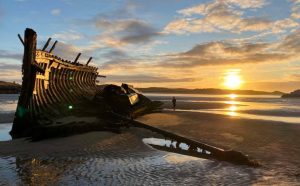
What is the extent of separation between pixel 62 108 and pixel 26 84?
3.98 m

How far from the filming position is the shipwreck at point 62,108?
1490 centimetres

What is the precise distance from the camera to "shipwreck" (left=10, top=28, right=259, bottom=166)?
48.9ft

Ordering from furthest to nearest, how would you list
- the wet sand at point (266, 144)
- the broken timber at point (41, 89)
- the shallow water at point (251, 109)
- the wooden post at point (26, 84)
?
the shallow water at point (251, 109), the broken timber at point (41, 89), the wooden post at point (26, 84), the wet sand at point (266, 144)

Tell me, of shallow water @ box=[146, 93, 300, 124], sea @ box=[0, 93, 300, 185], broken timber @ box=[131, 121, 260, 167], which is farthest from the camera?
shallow water @ box=[146, 93, 300, 124]

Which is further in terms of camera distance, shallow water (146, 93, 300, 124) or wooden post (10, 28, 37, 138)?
shallow water (146, 93, 300, 124)

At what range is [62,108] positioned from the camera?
20.8m

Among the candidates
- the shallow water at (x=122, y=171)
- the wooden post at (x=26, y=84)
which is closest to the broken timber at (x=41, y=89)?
the wooden post at (x=26, y=84)

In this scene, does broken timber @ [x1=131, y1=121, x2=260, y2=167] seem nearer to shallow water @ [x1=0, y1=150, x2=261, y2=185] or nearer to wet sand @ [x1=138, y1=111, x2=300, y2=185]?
shallow water @ [x1=0, y1=150, x2=261, y2=185]

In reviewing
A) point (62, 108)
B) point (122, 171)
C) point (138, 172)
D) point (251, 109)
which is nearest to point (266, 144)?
point (138, 172)

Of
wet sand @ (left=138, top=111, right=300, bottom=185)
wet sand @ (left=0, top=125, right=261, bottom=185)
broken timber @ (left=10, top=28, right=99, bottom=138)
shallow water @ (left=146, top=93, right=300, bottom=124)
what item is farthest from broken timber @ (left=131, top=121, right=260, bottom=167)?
shallow water @ (left=146, top=93, right=300, bottom=124)

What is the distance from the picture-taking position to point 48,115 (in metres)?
18.5

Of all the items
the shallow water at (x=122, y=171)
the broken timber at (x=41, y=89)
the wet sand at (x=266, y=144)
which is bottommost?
the shallow water at (x=122, y=171)

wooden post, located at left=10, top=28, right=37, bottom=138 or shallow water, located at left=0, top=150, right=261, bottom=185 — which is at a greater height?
wooden post, located at left=10, top=28, right=37, bottom=138

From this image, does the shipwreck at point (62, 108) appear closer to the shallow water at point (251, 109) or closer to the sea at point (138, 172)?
the sea at point (138, 172)
